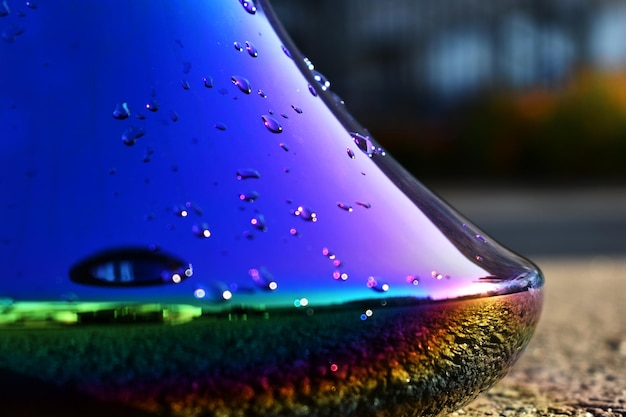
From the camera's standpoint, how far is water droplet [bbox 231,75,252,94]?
1.23 m

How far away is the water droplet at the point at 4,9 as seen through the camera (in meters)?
1.21

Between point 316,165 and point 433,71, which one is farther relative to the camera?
point 433,71

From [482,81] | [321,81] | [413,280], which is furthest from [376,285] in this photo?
[482,81]

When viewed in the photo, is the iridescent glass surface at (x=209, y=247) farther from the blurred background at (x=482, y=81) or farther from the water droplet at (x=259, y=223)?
the blurred background at (x=482, y=81)

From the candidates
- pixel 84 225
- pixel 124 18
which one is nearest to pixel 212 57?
pixel 124 18

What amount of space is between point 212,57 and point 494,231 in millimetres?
7144

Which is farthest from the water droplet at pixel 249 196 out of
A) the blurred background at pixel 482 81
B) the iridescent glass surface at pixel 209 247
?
the blurred background at pixel 482 81

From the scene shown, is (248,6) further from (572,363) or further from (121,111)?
(572,363)

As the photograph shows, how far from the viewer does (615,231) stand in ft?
26.1

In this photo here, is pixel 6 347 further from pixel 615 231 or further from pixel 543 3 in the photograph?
pixel 543 3

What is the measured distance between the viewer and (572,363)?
7.88ft

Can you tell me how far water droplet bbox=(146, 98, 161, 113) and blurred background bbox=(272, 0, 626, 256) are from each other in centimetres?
1262

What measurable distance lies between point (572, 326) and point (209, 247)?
230 cm

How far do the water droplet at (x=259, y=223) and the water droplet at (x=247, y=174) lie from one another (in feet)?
0.22
